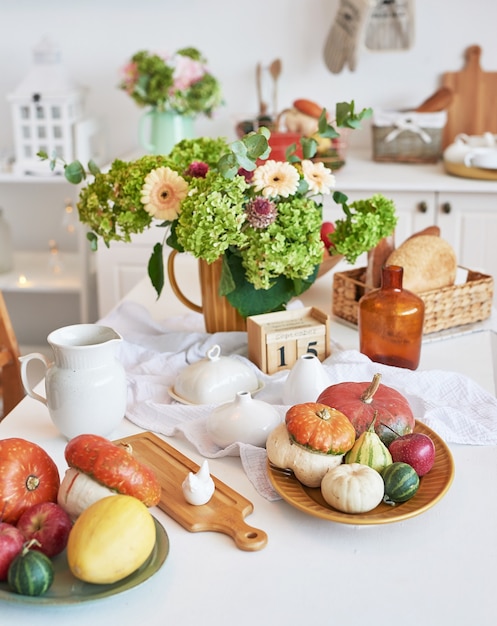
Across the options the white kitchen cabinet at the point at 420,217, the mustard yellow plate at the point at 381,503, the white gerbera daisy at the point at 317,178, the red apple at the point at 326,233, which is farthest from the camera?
the white kitchen cabinet at the point at 420,217

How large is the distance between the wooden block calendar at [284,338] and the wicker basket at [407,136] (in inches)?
59.5

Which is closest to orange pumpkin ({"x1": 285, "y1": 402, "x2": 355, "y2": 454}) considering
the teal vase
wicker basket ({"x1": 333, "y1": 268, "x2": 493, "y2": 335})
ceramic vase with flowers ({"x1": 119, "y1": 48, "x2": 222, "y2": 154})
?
wicker basket ({"x1": 333, "y1": 268, "x2": 493, "y2": 335})

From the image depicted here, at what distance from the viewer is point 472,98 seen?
3041 mm

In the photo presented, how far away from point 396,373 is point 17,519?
0.70 meters

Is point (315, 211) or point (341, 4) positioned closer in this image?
point (315, 211)

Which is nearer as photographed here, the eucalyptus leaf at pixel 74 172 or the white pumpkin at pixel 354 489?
the white pumpkin at pixel 354 489

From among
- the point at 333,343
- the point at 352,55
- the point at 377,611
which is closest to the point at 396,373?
the point at 333,343

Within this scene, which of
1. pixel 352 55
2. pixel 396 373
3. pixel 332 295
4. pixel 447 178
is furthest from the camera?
pixel 352 55

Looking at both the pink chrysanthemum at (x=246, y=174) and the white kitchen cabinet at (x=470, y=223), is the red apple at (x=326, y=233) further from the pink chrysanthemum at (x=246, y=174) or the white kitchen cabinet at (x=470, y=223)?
the white kitchen cabinet at (x=470, y=223)

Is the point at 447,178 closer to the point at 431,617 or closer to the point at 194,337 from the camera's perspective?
the point at 194,337

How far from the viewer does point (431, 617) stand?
889mm

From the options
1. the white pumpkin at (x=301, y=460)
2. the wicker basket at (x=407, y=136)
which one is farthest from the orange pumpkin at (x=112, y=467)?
the wicker basket at (x=407, y=136)

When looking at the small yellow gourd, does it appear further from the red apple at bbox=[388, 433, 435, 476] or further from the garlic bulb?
the red apple at bbox=[388, 433, 435, 476]

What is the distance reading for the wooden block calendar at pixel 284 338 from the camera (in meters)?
1.49
